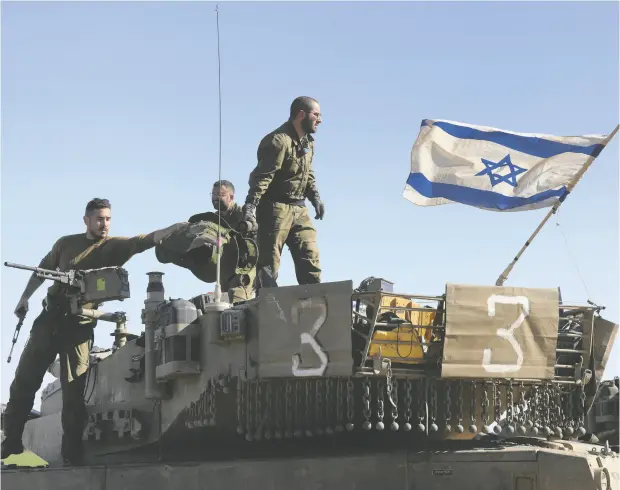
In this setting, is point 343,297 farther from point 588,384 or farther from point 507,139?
point 507,139

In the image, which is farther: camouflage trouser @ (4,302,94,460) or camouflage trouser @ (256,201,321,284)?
camouflage trouser @ (256,201,321,284)

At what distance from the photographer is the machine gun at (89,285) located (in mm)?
11023

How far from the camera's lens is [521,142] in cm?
1212

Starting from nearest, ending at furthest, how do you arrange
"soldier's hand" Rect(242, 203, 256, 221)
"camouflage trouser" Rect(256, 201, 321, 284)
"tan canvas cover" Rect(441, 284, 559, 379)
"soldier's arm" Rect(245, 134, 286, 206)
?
"tan canvas cover" Rect(441, 284, 559, 379), "soldier's hand" Rect(242, 203, 256, 221), "soldier's arm" Rect(245, 134, 286, 206), "camouflage trouser" Rect(256, 201, 321, 284)

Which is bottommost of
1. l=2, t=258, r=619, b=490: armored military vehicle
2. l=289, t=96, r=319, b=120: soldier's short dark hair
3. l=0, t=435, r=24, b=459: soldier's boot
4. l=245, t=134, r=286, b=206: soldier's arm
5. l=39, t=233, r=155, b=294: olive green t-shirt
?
l=0, t=435, r=24, b=459: soldier's boot

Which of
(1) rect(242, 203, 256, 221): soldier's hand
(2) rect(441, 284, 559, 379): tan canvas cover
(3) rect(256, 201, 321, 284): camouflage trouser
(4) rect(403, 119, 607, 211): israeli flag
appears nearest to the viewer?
(2) rect(441, 284, 559, 379): tan canvas cover

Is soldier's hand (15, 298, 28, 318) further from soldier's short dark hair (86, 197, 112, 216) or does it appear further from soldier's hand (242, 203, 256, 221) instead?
soldier's hand (242, 203, 256, 221)

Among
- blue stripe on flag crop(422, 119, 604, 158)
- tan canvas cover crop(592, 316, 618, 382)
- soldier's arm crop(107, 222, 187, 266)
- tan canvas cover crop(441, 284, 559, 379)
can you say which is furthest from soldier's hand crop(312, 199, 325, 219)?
tan canvas cover crop(592, 316, 618, 382)

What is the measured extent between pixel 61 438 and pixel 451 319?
5.04 meters

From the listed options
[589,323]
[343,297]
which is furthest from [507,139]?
[343,297]

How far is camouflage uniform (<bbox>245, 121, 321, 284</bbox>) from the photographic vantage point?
1168cm

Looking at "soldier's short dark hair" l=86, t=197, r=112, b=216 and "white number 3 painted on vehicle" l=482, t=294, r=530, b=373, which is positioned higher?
"soldier's short dark hair" l=86, t=197, r=112, b=216

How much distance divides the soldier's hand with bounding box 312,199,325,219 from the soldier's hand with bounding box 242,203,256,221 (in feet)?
4.97

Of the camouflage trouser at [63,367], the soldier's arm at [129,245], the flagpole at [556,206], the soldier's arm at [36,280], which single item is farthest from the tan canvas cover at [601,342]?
the soldier's arm at [36,280]
